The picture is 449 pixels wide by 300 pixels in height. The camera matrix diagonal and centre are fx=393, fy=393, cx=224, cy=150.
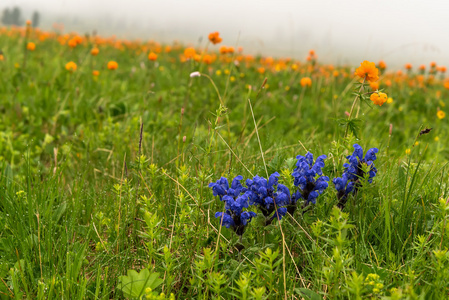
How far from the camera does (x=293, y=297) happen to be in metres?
1.51

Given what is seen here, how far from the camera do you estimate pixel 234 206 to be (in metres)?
1.56

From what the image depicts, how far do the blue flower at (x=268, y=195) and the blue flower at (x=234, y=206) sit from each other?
3cm

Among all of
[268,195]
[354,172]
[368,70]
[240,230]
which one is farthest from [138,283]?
[368,70]

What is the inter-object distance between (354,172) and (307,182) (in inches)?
11.1

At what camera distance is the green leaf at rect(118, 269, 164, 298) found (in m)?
1.42

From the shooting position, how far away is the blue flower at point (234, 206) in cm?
156

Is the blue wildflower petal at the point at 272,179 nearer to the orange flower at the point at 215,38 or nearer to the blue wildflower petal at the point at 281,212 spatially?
the blue wildflower petal at the point at 281,212

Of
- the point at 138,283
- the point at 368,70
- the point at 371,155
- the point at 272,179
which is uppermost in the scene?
the point at 368,70

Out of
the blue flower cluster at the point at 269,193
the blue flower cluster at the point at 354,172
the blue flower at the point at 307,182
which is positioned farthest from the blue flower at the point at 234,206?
the blue flower cluster at the point at 354,172

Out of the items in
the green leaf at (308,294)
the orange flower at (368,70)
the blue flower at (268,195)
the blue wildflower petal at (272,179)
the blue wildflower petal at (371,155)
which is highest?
the orange flower at (368,70)

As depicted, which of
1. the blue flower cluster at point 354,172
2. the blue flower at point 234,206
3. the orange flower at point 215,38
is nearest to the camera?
the blue flower at point 234,206

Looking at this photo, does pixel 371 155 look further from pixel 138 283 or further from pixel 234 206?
pixel 138 283

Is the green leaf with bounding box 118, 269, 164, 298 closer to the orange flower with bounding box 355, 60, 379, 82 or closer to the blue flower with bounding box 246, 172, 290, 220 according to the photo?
the blue flower with bounding box 246, 172, 290, 220

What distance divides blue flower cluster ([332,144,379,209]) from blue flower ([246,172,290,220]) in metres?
0.29
